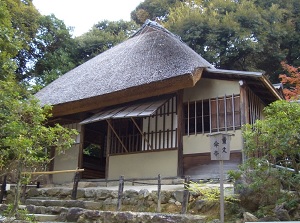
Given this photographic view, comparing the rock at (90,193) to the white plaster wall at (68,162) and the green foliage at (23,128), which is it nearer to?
the green foliage at (23,128)

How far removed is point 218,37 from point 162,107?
41.0ft

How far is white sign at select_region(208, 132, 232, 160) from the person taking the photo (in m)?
6.03

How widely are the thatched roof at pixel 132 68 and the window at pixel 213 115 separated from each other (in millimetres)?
1184

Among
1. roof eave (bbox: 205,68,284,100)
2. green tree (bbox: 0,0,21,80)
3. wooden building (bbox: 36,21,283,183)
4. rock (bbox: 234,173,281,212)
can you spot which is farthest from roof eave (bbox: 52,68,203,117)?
rock (bbox: 234,173,281,212)

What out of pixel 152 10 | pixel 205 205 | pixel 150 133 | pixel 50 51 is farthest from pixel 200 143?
pixel 152 10

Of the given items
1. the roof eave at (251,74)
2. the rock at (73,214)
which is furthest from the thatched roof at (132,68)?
the rock at (73,214)

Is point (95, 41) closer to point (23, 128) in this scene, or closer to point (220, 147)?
point (23, 128)

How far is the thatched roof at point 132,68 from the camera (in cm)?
1038

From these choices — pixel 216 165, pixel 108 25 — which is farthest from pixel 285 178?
pixel 108 25

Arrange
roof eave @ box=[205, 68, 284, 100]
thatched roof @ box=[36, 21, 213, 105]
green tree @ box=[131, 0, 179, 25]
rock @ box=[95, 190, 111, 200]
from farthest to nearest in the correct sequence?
green tree @ box=[131, 0, 179, 25], thatched roof @ box=[36, 21, 213, 105], roof eave @ box=[205, 68, 284, 100], rock @ box=[95, 190, 111, 200]

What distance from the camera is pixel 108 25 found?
97.1ft

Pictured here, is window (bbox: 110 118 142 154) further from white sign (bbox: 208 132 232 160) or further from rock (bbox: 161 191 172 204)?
white sign (bbox: 208 132 232 160)

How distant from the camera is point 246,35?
70.0ft

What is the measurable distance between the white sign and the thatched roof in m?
3.63
